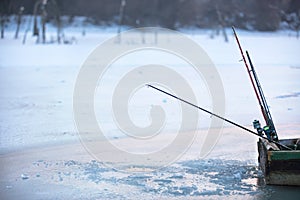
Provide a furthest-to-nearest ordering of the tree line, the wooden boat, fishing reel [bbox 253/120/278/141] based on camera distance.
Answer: the tree line → fishing reel [bbox 253/120/278/141] → the wooden boat

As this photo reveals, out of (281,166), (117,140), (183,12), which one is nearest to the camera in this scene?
(281,166)

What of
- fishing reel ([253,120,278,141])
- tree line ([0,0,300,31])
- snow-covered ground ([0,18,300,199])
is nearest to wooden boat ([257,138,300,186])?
snow-covered ground ([0,18,300,199])

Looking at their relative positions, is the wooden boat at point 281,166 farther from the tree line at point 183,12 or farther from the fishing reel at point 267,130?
the tree line at point 183,12

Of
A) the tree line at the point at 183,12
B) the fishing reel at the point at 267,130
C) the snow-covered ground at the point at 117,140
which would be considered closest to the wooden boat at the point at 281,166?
the snow-covered ground at the point at 117,140

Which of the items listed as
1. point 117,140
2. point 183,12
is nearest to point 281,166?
point 117,140

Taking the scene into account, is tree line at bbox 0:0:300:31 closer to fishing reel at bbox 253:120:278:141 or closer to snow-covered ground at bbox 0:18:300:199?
snow-covered ground at bbox 0:18:300:199

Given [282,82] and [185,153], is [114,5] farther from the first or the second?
[185,153]

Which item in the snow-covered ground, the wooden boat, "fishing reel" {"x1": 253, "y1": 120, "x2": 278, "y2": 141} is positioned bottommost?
the snow-covered ground

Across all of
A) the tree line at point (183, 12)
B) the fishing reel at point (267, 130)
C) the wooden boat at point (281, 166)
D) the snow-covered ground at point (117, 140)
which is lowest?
the snow-covered ground at point (117, 140)

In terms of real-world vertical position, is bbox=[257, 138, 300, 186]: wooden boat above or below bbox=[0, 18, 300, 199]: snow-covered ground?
above

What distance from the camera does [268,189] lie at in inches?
179

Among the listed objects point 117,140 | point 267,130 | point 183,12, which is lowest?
point 117,140

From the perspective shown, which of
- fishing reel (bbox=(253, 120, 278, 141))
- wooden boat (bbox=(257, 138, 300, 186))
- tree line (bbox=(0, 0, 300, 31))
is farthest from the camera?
tree line (bbox=(0, 0, 300, 31))

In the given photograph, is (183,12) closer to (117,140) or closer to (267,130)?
(117,140)
